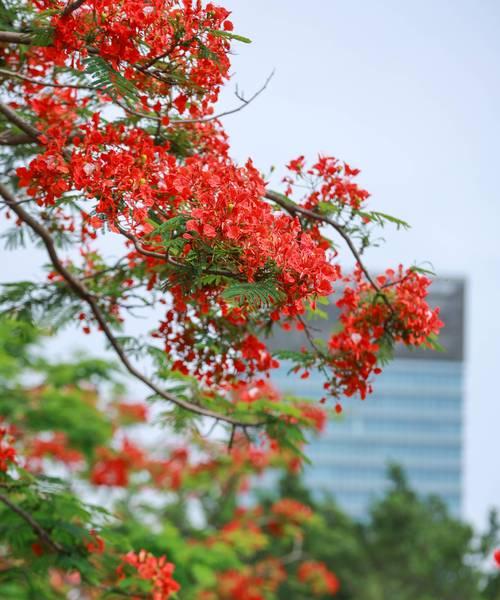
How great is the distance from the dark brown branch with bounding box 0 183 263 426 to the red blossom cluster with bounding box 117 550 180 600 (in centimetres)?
90

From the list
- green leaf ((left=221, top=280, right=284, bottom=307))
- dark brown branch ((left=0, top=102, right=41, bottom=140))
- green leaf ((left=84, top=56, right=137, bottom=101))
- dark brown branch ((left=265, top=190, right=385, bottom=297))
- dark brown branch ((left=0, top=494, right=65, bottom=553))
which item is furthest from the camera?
dark brown branch ((left=0, top=494, right=65, bottom=553))

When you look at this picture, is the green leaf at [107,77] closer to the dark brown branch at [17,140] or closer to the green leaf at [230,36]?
the green leaf at [230,36]

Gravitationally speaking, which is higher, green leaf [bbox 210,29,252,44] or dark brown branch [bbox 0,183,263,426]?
green leaf [bbox 210,29,252,44]

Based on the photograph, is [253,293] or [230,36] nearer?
[253,293]

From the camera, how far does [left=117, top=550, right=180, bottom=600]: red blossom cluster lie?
5.57 m

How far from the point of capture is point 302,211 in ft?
16.8

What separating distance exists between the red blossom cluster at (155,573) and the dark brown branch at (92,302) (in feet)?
2.95

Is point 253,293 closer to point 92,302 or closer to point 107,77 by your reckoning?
point 107,77

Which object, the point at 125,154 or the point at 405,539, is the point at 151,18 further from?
the point at 405,539

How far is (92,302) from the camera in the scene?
572 centimetres

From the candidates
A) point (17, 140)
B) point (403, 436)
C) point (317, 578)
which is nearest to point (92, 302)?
point (17, 140)

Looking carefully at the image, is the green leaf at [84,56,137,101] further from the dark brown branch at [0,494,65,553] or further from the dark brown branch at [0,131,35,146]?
the dark brown branch at [0,494,65,553]

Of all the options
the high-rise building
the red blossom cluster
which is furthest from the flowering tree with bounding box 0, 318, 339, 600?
the high-rise building

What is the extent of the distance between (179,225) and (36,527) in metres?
2.32
